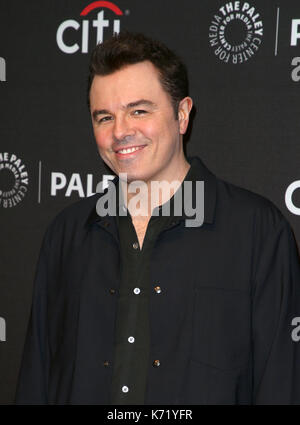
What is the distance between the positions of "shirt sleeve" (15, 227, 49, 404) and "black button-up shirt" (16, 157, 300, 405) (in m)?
0.06

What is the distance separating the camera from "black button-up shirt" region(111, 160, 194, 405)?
5.20 ft

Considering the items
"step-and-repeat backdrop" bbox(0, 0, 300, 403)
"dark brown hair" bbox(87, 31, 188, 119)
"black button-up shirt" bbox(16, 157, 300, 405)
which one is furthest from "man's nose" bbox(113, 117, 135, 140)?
"step-and-repeat backdrop" bbox(0, 0, 300, 403)

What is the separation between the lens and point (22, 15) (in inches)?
88.0

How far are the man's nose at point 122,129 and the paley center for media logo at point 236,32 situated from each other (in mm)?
607

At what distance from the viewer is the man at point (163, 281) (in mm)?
1584

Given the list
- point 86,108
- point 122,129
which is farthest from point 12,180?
point 122,129

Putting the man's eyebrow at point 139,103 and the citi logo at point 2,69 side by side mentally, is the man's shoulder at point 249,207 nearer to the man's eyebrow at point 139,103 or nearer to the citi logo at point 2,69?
the man's eyebrow at point 139,103

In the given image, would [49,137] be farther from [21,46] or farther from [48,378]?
[48,378]

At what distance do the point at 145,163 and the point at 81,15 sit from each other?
2.76ft

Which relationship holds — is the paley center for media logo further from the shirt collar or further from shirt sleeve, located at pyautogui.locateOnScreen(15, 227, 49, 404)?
shirt sleeve, located at pyautogui.locateOnScreen(15, 227, 49, 404)

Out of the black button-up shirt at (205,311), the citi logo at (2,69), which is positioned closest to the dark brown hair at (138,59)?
the black button-up shirt at (205,311)

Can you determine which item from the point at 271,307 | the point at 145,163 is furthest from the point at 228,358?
the point at 145,163

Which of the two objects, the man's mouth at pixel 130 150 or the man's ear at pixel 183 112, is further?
the man's ear at pixel 183 112

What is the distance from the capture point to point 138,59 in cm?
169
